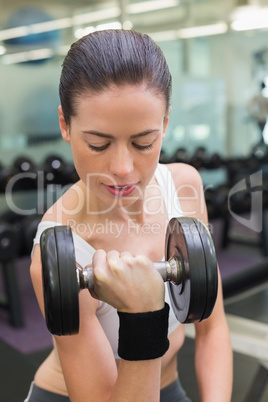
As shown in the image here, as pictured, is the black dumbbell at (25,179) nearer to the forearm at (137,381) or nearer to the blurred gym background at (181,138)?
the blurred gym background at (181,138)

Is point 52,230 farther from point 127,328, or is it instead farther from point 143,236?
point 143,236

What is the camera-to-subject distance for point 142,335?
2.32 ft

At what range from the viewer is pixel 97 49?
75cm

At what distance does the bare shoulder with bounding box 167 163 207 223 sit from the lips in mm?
275

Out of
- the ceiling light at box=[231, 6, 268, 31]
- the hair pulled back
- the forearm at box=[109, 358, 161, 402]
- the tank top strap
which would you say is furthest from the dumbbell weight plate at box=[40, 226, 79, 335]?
the ceiling light at box=[231, 6, 268, 31]

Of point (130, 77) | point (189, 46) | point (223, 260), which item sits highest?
point (130, 77)

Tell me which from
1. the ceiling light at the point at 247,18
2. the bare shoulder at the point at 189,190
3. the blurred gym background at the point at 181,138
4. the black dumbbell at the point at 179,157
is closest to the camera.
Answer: the bare shoulder at the point at 189,190

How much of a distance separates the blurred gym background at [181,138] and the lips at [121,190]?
32.7 inches

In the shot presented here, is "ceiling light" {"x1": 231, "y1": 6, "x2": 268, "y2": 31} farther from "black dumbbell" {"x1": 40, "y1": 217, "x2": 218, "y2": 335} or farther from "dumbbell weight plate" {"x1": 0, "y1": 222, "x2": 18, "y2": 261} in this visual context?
"black dumbbell" {"x1": 40, "y1": 217, "x2": 218, "y2": 335}

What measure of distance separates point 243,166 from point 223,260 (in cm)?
147

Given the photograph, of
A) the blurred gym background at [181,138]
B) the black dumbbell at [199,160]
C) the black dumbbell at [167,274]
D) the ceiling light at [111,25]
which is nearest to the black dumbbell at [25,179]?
the blurred gym background at [181,138]

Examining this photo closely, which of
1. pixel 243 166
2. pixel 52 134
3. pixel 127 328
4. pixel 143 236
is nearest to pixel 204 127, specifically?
pixel 243 166

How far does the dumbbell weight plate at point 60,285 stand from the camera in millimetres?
663

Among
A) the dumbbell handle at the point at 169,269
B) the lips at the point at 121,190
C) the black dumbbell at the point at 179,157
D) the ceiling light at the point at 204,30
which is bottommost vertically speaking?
the black dumbbell at the point at 179,157
